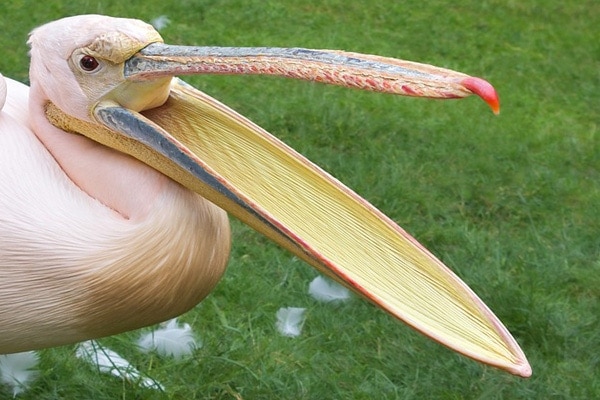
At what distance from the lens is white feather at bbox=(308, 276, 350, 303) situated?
3.82 metres

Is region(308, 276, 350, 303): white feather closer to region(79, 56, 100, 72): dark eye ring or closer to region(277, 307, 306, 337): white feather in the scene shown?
region(277, 307, 306, 337): white feather

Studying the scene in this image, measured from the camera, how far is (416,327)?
7.18 ft

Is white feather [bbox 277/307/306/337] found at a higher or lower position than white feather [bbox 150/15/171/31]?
higher

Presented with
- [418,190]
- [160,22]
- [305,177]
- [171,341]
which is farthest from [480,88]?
[160,22]

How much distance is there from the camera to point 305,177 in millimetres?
2541

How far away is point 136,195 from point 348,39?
4469mm

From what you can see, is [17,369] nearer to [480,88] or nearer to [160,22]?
[480,88]

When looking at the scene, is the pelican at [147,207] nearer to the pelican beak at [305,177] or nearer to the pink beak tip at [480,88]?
the pelican beak at [305,177]

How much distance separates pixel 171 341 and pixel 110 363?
0.20m

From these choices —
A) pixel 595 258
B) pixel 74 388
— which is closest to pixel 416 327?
pixel 74 388

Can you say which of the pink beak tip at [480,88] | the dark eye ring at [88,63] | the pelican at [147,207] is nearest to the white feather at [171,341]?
the pelican at [147,207]

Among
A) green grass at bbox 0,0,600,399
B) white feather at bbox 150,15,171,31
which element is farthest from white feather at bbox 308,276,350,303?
white feather at bbox 150,15,171,31

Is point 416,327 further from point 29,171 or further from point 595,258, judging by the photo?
point 595,258

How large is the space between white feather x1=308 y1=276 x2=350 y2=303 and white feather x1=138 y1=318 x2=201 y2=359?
1.71 feet
